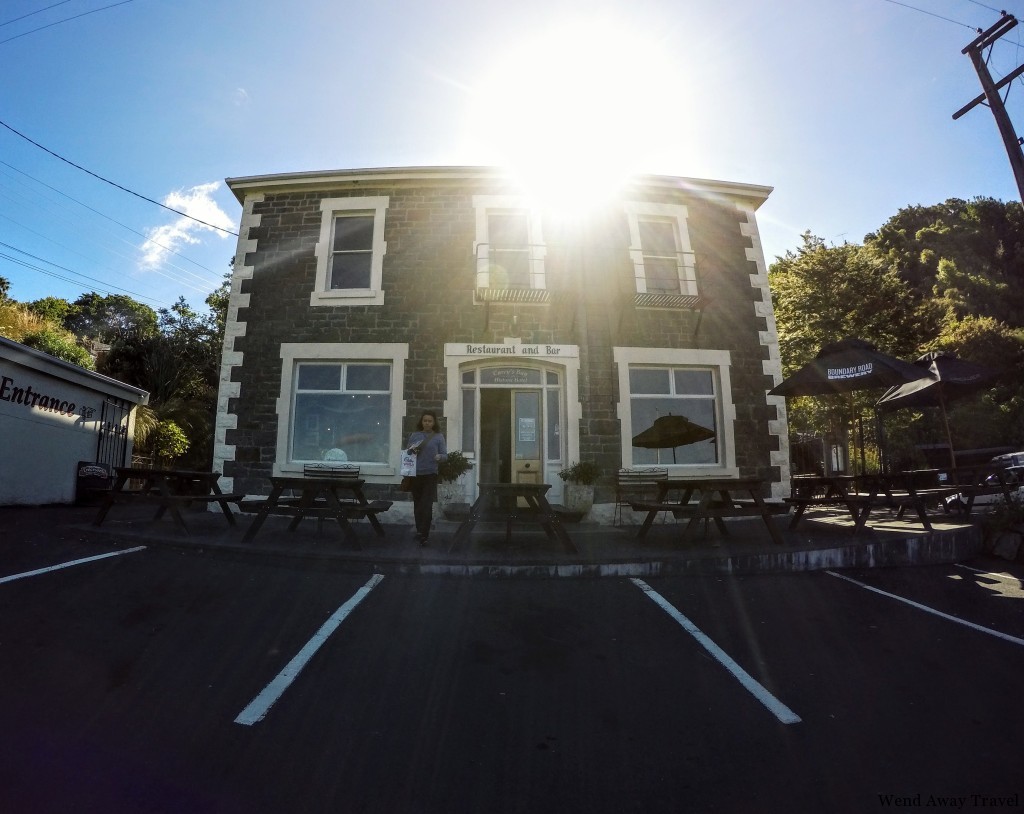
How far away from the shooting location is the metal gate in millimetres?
11084

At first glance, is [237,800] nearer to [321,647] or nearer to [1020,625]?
[321,647]

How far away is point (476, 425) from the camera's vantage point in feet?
34.3

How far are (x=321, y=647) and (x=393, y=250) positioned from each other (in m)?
8.70

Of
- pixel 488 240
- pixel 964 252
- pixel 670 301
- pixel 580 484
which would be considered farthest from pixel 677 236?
pixel 964 252

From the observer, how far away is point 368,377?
1059cm

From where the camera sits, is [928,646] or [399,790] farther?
[928,646]

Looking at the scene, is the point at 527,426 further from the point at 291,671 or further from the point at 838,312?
the point at 838,312

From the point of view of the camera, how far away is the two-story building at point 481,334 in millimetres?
10320

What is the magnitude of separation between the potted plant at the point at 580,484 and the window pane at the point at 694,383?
2587 millimetres

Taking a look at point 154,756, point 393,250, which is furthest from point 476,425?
point 154,756

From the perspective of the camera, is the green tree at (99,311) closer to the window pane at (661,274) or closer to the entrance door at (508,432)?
the entrance door at (508,432)

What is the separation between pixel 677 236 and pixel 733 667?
385 inches

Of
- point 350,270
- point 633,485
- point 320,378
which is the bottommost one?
point 633,485

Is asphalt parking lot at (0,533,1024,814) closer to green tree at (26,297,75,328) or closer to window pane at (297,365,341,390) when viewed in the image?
window pane at (297,365,341,390)
